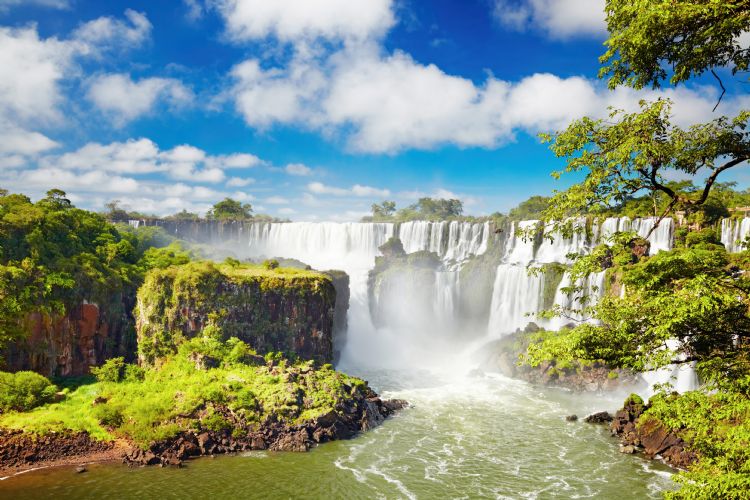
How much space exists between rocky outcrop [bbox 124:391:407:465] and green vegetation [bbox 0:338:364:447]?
42cm

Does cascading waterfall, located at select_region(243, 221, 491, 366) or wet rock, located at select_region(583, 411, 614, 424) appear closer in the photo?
wet rock, located at select_region(583, 411, 614, 424)

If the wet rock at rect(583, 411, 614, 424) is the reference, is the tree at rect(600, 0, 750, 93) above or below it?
above

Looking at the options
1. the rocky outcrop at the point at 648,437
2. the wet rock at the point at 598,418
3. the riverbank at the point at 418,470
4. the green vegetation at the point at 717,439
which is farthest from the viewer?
the wet rock at the point at 598,418

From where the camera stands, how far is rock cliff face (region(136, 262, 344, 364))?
125ft

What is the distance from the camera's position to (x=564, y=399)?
131 ft

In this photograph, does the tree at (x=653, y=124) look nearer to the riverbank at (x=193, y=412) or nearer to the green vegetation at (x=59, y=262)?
the riverbank at (x=193, y=412)

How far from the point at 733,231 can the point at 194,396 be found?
4670 cm

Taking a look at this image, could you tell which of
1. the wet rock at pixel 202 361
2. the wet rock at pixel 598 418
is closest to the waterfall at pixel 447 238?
the wet rock at pixel 598 418

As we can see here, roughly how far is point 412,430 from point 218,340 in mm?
16589

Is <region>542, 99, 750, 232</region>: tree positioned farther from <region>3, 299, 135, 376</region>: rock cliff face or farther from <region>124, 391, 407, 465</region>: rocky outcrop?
<region>3, 299, 135, 376</region>: rock cliff face

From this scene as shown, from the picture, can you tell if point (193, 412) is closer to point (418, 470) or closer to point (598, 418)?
point (418, 470)

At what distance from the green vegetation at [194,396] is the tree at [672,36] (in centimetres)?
2793

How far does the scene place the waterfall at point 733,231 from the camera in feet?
133

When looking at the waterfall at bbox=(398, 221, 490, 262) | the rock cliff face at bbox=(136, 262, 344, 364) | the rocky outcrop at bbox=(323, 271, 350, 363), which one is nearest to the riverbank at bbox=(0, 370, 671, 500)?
the rock cliff face at bbox=(136, 262, 344, 364)
